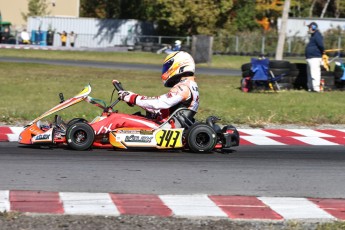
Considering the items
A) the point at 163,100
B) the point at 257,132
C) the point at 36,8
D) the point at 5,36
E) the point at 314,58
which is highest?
the point at 36,8

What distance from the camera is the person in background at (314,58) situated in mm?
17641

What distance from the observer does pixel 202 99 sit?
1581 cm

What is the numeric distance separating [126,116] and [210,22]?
41124 mm

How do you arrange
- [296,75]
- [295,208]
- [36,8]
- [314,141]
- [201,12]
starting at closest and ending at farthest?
[295,208] → [314,141] → [296,75] → [201,12] → [36,8]

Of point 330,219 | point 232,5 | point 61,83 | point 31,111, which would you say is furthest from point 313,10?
point 330,219

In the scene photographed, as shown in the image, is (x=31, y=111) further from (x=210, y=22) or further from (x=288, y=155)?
(x=210, y=22)

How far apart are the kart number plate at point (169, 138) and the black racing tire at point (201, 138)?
4.6 inches

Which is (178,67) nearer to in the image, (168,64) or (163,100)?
(168,64)

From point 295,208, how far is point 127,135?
3.04 m

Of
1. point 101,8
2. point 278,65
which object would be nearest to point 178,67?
point 278,65

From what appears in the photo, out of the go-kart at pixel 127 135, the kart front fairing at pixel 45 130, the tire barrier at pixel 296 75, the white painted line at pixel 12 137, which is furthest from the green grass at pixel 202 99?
the go-kart at pixel 127 135

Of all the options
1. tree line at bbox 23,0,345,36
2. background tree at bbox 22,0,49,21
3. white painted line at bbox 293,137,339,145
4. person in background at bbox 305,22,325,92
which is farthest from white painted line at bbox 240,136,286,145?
background tree at bbox 22,0,49,21

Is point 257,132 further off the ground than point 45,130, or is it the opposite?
point 45,130

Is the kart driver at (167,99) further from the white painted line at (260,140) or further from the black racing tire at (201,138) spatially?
the white painted line at (260,140)
